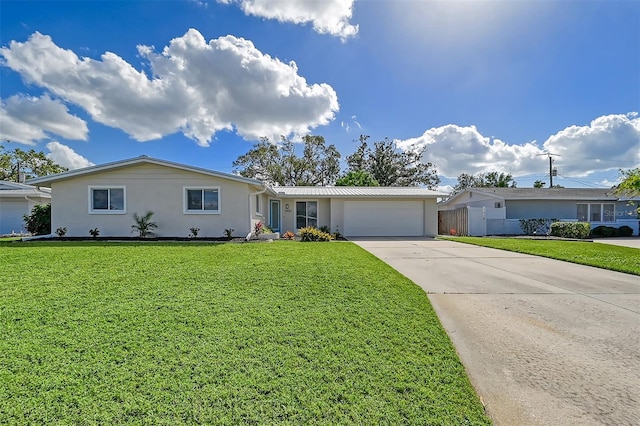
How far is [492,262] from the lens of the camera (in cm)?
807

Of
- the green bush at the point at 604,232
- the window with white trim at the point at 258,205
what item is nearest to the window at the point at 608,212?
the green bush at the point at 604,232

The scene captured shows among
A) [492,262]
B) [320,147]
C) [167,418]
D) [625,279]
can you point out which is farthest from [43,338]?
[320,147]

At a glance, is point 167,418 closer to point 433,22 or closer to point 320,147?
point 433,22

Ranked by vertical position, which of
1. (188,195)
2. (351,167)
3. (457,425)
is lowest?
(457,425)

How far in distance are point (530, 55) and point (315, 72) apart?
951cm

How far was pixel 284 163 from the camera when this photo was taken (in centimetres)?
3400

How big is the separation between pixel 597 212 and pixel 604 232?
4.00 metres

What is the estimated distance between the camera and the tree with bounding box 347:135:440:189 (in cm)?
3678

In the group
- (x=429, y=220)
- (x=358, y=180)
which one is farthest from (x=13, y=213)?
(x=358, y=180)

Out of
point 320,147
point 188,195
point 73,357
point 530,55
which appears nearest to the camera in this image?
point 73,357

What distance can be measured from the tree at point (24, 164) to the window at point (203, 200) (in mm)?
31501

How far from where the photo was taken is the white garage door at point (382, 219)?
16828mm

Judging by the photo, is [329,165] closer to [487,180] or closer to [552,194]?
[552,194]

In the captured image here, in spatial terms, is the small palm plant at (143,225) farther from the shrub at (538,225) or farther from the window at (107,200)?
the shrub at (538,225)
